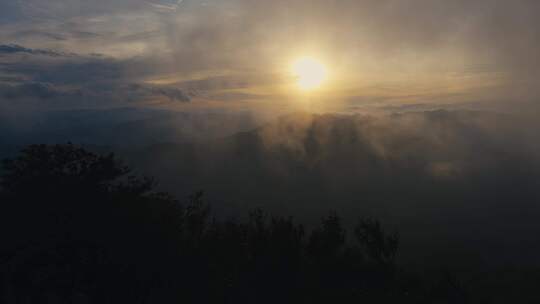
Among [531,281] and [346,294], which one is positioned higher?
[531,281]

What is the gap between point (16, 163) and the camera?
124ft

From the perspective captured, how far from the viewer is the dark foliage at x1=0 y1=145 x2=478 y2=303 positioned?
105 feet

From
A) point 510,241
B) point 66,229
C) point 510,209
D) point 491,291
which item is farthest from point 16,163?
point 510,209

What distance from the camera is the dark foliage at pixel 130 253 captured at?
32.0 metres

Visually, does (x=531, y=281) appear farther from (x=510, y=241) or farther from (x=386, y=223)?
(x=386, y=223)

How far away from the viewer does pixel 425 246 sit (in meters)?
145

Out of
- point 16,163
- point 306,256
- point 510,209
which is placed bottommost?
point 306,256

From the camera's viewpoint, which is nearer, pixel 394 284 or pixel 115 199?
pixel 115 199

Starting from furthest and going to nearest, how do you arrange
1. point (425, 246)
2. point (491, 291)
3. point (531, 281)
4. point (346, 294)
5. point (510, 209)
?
point (510, 209), point (425, 246), point (531, 281), point (491, 291), point (346, 294)

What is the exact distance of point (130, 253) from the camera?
34.5 meters

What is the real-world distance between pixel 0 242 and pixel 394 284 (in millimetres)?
36635

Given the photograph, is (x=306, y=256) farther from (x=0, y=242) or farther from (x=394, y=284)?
(x=0, y=242)

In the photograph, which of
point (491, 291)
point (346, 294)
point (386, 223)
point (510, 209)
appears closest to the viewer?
point (346, 294)

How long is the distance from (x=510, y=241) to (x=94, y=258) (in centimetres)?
15848
